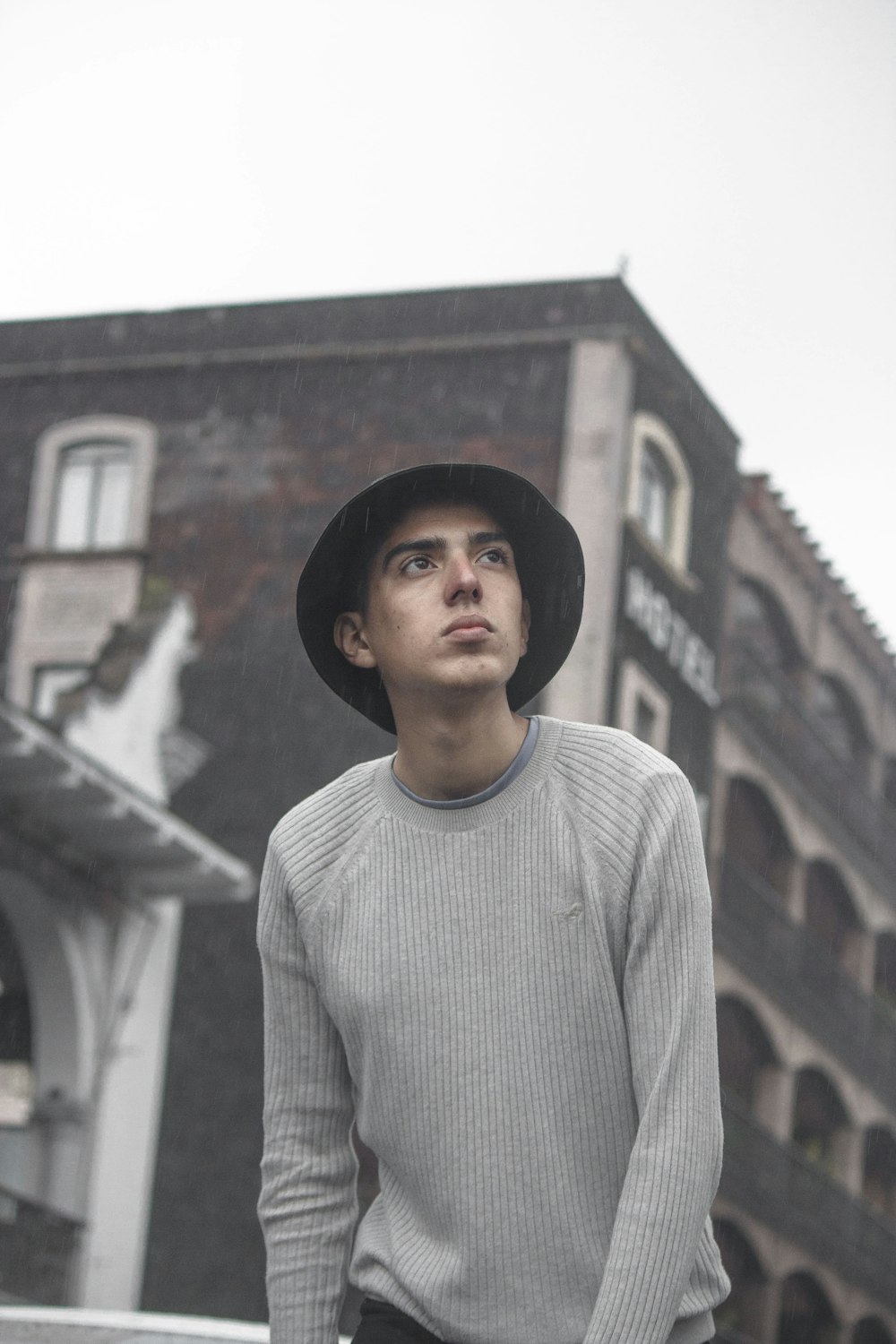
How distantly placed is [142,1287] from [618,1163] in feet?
53.0

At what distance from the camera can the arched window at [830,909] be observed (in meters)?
28.0

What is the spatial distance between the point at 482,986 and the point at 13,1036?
581 inches

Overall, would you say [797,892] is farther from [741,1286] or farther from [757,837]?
[741,1286]

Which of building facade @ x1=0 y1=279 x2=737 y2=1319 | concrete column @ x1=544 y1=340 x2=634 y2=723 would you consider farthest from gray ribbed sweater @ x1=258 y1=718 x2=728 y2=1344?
concrete column @ x1=544 y1=340 x2=634 y2=723

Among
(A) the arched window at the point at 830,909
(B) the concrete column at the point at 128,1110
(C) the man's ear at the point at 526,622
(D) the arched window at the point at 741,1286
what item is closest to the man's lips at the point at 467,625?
(C) the man's ear at the point at 526,622

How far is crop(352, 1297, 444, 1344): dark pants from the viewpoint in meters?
2.47

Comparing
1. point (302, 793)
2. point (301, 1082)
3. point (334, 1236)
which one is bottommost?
point (334, 1236)

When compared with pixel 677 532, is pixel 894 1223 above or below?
below

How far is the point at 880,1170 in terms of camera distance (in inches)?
1178

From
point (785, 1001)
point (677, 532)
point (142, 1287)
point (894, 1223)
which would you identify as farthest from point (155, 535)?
point (894, 1223)

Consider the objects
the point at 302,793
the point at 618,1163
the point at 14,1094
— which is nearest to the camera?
the point at 618,1163

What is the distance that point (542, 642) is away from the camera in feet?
9.09

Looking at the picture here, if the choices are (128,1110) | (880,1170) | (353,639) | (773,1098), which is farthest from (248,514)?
(353,639)

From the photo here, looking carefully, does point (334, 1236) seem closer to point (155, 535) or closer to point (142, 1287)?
point (142, 1287)
